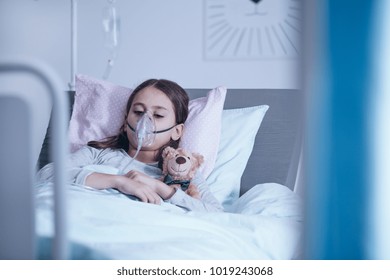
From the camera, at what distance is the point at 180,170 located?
4.08ft

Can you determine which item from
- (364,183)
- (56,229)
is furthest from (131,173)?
(364,183)

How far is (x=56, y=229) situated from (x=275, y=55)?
1.24 meters

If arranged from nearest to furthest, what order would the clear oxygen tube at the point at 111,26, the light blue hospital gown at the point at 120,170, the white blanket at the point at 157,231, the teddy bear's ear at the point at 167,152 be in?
the white blanket at the point at 157,231 < the light blue hospital gown at the point at 120,170 < the teddy bear's ear at the point at 167,152 < the clear oxygen tube at the point at 111,26

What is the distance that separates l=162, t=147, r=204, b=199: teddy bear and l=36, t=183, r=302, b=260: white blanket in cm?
11

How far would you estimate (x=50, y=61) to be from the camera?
1.76 metres

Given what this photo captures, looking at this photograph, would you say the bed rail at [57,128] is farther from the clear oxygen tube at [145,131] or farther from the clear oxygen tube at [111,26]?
the clear oxygen tube at [111,26]

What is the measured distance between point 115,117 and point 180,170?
1.25 feet

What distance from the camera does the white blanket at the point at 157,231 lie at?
2.69ft

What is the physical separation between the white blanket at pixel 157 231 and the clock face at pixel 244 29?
780 millimetres

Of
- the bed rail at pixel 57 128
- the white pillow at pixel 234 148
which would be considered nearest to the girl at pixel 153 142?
the white pillow at pixel 234 148

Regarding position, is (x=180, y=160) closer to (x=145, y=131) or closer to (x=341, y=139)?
(x=145, y=131)

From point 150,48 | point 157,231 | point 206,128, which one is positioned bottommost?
point 157,231

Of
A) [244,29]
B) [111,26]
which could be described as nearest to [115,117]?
[111,26]

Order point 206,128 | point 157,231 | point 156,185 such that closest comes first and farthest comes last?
point 157,231 → point 156,185 → point 206,128
